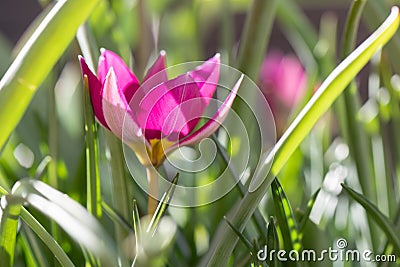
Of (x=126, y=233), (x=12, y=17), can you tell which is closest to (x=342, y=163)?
(x=126, y=233)

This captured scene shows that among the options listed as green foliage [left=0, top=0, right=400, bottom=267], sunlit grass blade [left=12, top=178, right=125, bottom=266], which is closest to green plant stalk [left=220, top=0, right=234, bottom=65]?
green foliage [left=0, top=0, right=400, bottom=267]

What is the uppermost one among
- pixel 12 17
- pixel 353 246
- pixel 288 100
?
pixel 12 17

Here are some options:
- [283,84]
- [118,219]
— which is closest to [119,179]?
[118,219]

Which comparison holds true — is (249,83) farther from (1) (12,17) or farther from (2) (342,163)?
(1) (12,17)

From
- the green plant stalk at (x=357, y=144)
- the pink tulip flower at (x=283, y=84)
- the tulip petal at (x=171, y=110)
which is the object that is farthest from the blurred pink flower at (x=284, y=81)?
the tulip petal at (x=171, y=110)

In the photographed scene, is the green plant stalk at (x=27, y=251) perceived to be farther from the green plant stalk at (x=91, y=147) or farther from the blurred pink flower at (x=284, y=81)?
the blurred pink flower at (x=284, y=81)
